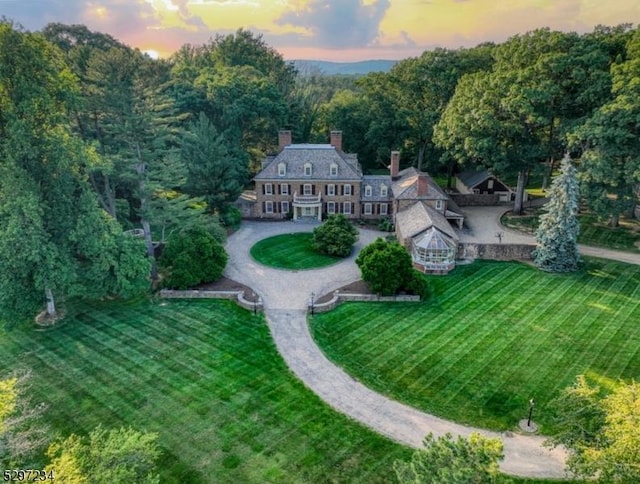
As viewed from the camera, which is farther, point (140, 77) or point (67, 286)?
point (140, 77)

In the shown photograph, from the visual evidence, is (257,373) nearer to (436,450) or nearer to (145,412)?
(145,412)

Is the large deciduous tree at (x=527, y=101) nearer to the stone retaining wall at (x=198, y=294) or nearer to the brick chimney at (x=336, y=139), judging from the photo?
the brick chimney at (x=336, y=139)

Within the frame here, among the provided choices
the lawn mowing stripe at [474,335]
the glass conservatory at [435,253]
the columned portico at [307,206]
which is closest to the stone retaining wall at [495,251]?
the glass conservatory at [435,253]

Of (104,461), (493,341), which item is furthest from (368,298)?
(104,461)

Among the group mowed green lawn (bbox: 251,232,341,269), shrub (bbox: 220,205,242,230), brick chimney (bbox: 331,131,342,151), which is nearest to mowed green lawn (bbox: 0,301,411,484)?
mowed green lawn (bbox: 251,232,341,269)

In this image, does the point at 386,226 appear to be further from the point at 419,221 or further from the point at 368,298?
the point at 368,298

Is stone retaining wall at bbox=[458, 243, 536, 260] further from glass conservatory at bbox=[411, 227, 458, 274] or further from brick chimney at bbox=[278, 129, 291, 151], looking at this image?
brick chimney at bbox=[278, 129, 291, 151]

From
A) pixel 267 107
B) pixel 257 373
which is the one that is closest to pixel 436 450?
pixel 257 373
